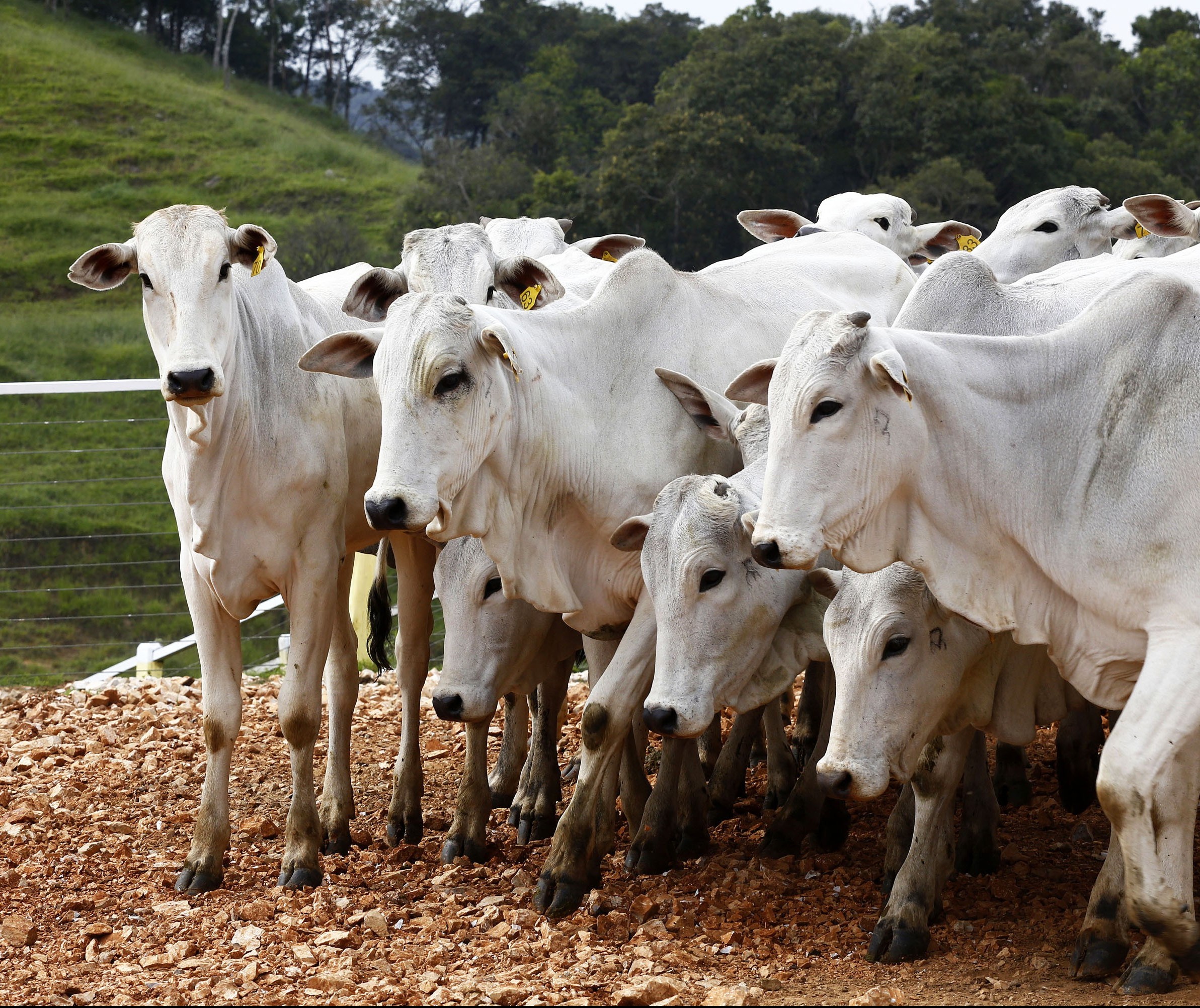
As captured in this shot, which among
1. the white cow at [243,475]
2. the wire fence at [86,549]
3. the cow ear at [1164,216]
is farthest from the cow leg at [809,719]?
the wire fence at [86,549]

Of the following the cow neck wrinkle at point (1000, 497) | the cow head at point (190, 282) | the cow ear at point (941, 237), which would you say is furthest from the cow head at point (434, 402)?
the cow ear at point (941, 237)

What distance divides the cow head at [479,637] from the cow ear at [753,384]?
1.07 m

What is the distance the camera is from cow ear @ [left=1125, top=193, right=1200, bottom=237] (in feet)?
20.3

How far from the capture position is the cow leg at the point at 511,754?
622 centimetres

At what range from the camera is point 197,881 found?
5.20m

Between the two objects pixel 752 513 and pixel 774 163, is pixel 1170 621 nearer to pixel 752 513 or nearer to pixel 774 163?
pixel 752 513

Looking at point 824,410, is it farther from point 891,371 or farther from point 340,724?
point 340,724

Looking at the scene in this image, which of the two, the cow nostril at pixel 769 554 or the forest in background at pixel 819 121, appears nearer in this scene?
the cow nostril at pixel 769 554

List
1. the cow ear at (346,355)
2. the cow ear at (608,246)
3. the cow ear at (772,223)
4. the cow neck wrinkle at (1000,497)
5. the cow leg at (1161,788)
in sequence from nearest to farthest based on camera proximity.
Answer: the cow leg at (1161,788) → the cow neck wrinkle at (1000,497) → the cow ear at (346,355) → the cow ear at (608,246) → the cow ear at (772,223)

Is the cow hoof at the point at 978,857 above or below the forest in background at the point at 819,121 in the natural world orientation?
below

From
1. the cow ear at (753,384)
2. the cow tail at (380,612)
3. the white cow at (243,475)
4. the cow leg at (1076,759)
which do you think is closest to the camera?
the cow ear at (753,384)

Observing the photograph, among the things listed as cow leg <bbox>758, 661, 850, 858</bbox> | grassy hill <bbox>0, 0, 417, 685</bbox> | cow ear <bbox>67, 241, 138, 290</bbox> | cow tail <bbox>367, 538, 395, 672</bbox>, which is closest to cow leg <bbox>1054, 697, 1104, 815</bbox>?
cow leg <bbox>758, 661, 850, 858</bbox>

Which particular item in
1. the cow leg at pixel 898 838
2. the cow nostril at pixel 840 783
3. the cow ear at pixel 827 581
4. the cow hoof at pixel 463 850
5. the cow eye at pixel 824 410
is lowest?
the cow hoof at pixel 463 850

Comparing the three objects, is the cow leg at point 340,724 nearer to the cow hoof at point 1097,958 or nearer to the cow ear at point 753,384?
the cow ear at point 753,384
